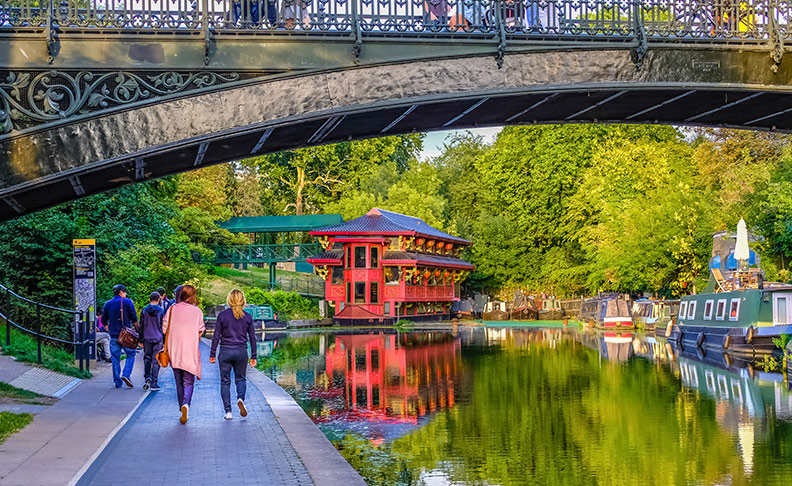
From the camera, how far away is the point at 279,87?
13.0m

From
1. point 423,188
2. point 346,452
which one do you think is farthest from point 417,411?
point 423,188

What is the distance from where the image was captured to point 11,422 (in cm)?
1254

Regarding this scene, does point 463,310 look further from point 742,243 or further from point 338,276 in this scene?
point 742,243

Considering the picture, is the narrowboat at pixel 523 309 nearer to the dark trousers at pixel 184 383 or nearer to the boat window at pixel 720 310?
the boat window at pixel 720 310

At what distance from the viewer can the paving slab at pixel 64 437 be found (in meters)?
9.45

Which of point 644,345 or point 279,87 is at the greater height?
point 279,87

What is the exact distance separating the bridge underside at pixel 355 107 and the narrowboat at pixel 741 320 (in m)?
16.2

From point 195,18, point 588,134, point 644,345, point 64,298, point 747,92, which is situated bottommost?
point 644,345

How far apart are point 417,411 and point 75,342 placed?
784 centimetres

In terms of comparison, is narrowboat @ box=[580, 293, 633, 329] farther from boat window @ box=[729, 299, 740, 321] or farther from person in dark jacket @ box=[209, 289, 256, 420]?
person in dark jacket @ box=[209, 289, 256, 420]

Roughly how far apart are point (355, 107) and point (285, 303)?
51.3 m

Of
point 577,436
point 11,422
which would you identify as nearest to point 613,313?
point 577,436

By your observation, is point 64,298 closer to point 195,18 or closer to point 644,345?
point 195,18

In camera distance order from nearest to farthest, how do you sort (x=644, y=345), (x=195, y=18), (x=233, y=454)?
(x=233, y=454) < (x=195, y=18) < (x=644, y=345)
